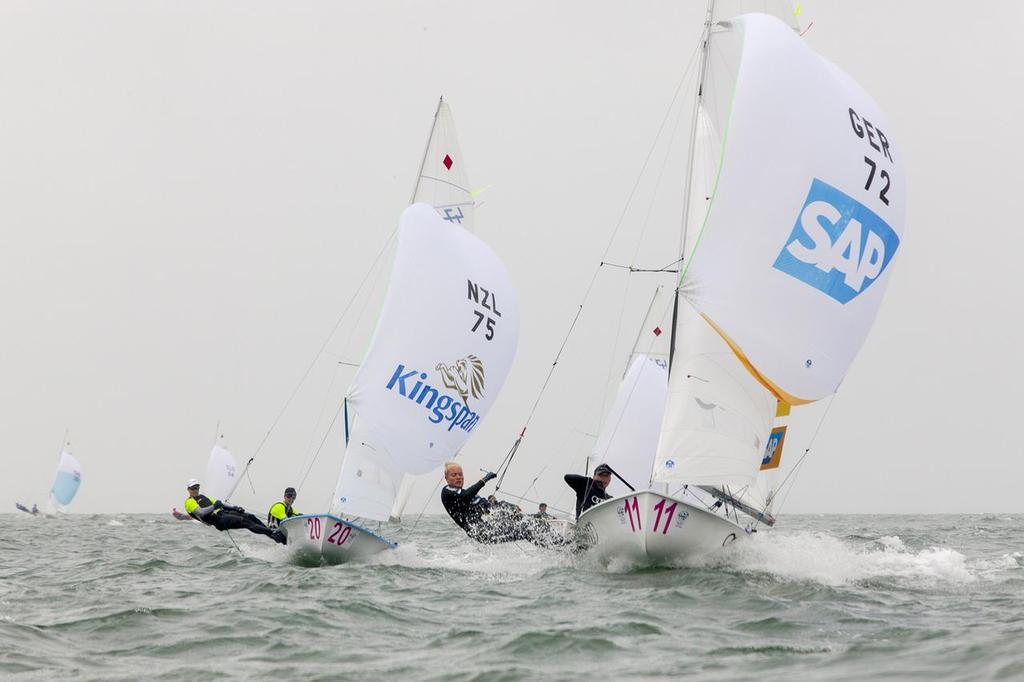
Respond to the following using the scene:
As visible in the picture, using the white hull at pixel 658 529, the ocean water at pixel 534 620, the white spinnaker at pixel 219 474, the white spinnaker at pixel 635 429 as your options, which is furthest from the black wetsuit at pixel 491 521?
the white spinnaker at pixel 219 474

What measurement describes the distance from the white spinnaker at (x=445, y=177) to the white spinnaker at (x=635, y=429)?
4456 millimetres

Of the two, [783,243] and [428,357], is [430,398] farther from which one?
[783,243]

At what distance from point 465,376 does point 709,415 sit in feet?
14.3

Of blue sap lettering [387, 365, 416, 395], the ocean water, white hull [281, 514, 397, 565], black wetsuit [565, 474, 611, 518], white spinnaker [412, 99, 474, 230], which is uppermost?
white spinnaker [412, 99, 474, 230]

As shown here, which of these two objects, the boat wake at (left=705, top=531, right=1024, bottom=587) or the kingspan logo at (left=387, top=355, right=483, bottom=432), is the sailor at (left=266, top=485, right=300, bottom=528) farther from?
the boat wake at (left=705, top=531, right=1024, bottom=587)

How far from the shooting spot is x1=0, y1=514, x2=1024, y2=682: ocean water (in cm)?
691

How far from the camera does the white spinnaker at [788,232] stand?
12320mm

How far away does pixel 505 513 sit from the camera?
14.4 metres

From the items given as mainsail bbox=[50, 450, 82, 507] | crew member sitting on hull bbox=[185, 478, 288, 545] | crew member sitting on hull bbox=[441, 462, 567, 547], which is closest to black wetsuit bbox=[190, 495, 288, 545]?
crew member sitting on hull bbox=[185, 478, 288, 545]

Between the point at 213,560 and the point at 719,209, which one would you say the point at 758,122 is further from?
the point at 213,560

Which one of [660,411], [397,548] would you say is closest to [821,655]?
[397,548]

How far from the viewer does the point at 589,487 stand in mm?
14312

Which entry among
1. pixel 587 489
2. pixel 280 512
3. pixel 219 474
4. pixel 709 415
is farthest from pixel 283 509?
pixel 219 474

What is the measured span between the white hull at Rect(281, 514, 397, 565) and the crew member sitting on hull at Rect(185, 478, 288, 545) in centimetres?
64
